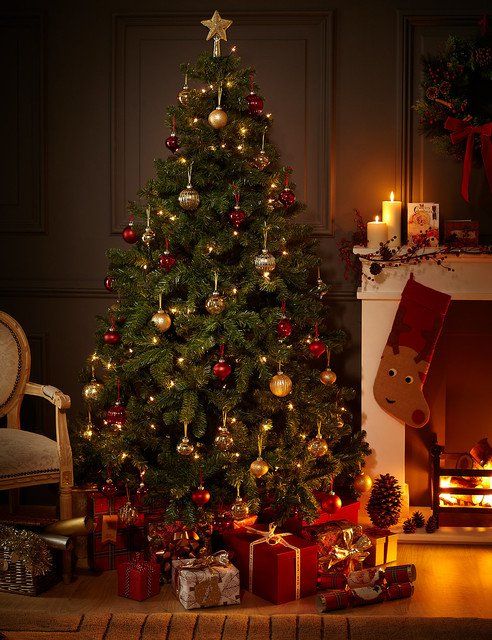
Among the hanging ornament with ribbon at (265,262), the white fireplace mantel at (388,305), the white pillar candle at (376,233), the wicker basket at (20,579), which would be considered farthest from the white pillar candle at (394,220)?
the wicker basket at (20,579)

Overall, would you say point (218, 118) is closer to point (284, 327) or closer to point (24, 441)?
point (284, 327)

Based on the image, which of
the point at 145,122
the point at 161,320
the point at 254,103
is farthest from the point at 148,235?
the point at 145,122

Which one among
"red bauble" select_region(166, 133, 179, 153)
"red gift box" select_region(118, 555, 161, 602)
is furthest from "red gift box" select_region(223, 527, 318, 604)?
"red bauble" select_region(166, 133, 179, 153)

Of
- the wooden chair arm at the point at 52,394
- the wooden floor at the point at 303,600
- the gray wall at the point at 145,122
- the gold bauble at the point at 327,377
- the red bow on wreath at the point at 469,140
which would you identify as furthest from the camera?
the gray wall at the point at 145,122

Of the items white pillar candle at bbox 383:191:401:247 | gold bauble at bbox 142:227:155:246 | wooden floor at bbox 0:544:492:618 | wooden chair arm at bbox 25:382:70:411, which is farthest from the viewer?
white pillar candle at bbox 383:191:401:247

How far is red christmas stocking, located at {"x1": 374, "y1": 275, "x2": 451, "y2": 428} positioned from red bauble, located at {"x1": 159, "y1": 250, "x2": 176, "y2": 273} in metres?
1.16

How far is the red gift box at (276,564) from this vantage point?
3195mm

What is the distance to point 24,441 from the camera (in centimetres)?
354

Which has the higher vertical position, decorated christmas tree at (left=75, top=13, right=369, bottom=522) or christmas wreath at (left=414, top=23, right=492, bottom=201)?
christmas wreath at (left=414, top=23, right=492, bottom=201)

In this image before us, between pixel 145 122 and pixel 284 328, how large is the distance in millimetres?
1495

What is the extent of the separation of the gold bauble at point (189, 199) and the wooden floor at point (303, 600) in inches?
62.2

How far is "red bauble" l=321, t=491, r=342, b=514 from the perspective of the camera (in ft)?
11.8

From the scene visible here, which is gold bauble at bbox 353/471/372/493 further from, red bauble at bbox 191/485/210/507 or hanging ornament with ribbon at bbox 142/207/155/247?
hanging ornament with ribbon at bbox 142/207/155/247

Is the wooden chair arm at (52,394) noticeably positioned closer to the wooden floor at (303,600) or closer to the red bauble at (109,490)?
the red bauble at (109,490)
